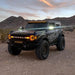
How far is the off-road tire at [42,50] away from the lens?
5.77 metres

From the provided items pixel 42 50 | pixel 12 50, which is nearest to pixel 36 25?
pixel 42 50

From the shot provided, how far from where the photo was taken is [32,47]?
5742mm

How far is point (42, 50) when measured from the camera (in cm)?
593

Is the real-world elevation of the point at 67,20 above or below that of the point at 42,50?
above

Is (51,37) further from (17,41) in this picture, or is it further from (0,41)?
(0,41)

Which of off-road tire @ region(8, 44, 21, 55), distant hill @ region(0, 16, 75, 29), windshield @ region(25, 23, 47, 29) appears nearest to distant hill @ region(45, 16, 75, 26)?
distant hill @ region(0, 16, 75, 29)

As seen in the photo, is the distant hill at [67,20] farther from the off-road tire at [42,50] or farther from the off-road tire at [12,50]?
the off-road tire at [42,50]

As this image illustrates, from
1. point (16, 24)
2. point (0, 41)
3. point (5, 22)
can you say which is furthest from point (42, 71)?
point (5, 22)

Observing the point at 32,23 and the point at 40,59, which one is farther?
the point at 32,23

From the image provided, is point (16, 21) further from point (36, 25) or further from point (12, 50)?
point (12, 50)

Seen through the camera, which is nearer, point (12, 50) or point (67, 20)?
point (12, 50)

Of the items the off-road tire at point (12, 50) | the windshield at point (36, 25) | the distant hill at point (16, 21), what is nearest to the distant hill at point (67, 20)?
the distant hill at point (16, 21)

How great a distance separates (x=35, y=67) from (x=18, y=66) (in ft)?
2.23

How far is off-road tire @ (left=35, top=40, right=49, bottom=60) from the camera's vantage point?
227 inches
